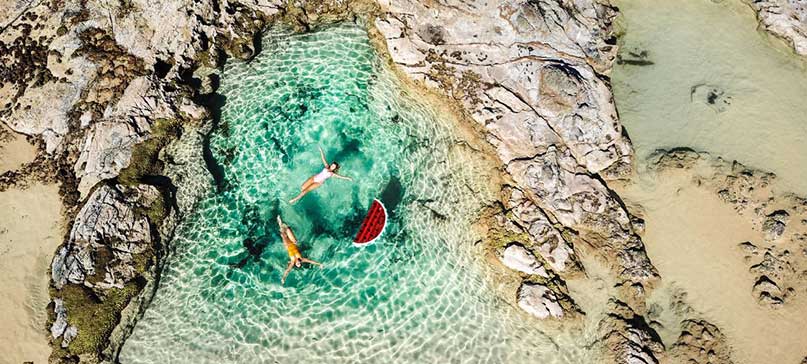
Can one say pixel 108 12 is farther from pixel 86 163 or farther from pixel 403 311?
pixel 403 311

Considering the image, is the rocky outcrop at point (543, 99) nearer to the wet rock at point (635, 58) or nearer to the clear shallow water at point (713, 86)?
the wet rock at point (635, 58)

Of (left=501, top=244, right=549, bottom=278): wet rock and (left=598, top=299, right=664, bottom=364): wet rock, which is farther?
(left=501, top=244, right=549, bottom=278): wet rock

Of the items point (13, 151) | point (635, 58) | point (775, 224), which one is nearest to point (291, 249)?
point (13, 151)

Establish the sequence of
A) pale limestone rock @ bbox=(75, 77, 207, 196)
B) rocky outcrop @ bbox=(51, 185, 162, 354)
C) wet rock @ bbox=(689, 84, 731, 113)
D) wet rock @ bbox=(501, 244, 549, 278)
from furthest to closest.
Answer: wet rock @ bbox=(689, 84, 731, 113), pale limestone rock @ bbox=(75, 77, 207, 196), wet rock @ bbox=(501, 244, 549, 278), rocky outcrop @ bbox=(51, 185, 162, 354)

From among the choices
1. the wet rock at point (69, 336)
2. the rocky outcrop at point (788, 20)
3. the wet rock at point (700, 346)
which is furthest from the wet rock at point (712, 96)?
the wet rock at point (69, 336)

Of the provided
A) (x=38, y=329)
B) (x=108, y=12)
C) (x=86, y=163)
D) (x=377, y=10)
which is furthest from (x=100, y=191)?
(x=377, y=10)

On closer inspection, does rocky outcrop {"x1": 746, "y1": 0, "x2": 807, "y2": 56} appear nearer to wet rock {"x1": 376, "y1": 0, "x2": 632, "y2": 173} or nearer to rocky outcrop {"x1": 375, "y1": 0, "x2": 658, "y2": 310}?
rocky outcrop {"x1": 375, "y1": 0, "x2": 658, "y2": 310}

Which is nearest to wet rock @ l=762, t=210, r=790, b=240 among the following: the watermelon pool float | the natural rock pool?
the natural rock pool
